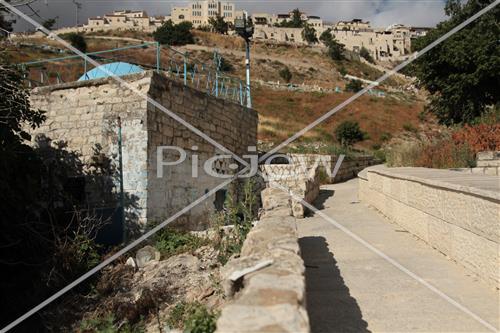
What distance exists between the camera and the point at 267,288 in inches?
90.0

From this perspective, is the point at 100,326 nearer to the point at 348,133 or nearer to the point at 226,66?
the point at 348,133

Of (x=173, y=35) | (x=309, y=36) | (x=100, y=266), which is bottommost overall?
(x=100, y=266)

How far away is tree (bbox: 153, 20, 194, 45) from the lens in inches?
2940

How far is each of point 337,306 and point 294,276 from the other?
1.20 m

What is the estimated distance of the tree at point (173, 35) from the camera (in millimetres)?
74688

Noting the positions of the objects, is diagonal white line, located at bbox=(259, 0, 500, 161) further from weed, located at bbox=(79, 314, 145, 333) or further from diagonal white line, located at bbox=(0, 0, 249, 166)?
weed, located at bbox=(79, 314, 145, 333)

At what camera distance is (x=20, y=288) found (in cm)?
669

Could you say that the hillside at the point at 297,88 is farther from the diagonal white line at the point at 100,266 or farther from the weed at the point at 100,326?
the weed at the point at 100,326

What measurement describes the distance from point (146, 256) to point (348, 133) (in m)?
24.9

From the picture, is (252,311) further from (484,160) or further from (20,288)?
(484,160)

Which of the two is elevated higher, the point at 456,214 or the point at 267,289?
the point at 456,214

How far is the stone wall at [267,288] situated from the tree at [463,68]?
544 inches

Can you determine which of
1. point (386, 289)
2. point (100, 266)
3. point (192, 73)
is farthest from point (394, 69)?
point (100, 266)

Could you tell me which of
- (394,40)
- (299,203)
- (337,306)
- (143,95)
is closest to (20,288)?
(143,95)
